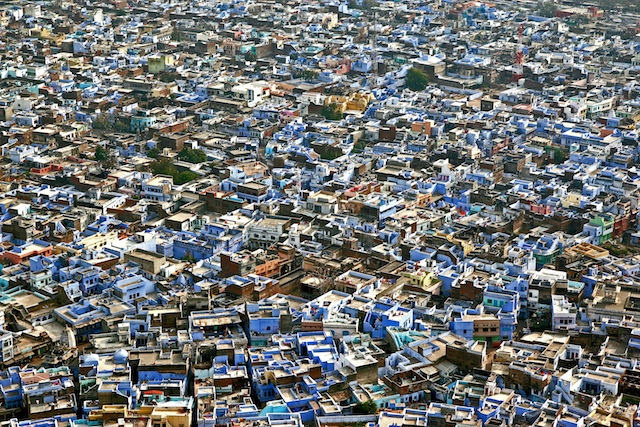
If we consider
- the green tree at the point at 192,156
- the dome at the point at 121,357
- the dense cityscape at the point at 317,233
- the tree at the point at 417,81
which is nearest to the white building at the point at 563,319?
the dense cityscape at the point at 317,233

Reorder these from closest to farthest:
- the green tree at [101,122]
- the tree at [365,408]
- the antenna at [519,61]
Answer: the tree at [365,408] < the green tree at [101,122] < the antenna at [519,61]

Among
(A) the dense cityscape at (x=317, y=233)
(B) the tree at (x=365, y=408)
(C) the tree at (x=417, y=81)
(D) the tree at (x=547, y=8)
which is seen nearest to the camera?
(B) the tree at (x=365, y=408)

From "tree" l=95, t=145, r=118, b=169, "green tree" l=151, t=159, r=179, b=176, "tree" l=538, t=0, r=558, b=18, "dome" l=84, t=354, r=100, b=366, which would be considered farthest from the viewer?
"tree" l=538, t=0, r=558, b=18

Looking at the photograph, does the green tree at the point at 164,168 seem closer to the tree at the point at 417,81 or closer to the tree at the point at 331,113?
the tree at the point at 331,113

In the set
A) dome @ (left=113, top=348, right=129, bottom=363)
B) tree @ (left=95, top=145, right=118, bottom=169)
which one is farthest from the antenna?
dome @ (left=113, top=348, right=129, bottom=363)

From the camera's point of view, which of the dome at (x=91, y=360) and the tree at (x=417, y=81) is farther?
the tree at (x=417, y=81)

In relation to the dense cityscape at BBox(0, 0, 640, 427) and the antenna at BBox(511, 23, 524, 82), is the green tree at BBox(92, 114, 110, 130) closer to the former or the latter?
the dense cityscape at BBox(0, 0, 640, 427)
